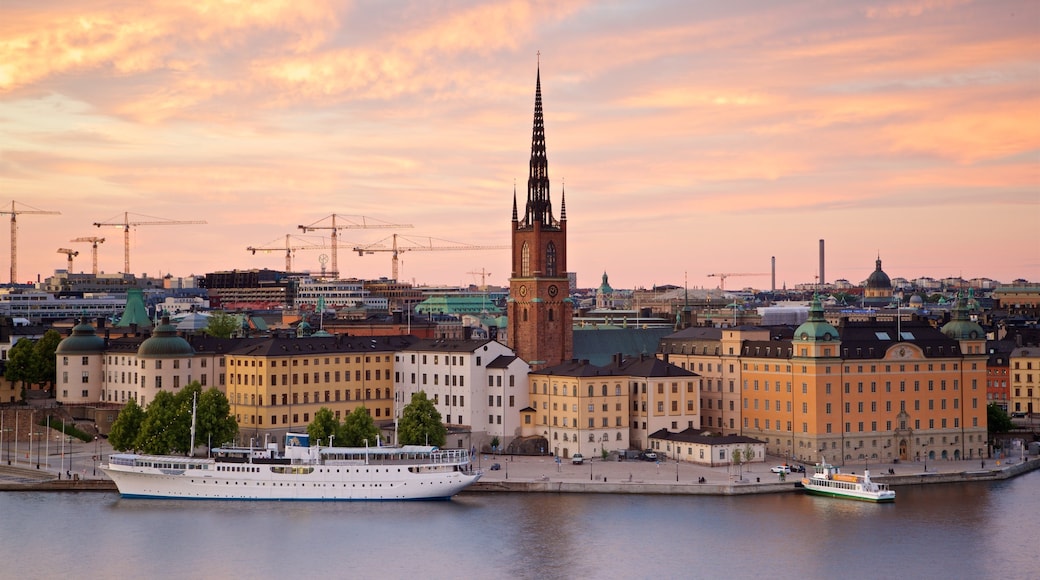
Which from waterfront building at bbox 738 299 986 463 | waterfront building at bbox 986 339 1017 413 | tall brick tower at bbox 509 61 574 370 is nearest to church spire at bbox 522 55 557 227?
tall brick tower at bbox 509 61 574 370

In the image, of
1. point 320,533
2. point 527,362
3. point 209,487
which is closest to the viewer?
point 320,533

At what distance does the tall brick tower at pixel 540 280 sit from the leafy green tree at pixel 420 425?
53.1 feet

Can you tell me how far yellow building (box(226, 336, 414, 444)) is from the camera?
3967 inches

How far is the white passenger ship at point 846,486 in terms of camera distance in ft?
286

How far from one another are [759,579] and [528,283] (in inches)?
1867

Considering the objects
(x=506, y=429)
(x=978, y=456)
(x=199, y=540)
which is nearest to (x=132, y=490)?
(x=199, y=540)

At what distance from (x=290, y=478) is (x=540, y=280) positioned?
29.8 meters

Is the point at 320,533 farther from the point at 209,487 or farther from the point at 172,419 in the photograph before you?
the point at 172,419

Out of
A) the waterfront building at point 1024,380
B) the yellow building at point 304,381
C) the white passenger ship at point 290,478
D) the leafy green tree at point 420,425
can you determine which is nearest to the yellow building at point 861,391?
the leafy green tree at point 420,425

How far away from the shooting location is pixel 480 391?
336 ft

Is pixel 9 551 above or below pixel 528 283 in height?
below

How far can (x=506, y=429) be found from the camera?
336 ft

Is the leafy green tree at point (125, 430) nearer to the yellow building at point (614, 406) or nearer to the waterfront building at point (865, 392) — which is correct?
the yellow building at point (614, 406)

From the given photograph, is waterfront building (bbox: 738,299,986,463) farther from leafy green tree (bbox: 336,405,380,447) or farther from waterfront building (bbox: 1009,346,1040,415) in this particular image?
waterfront building (bbox: 1009,346,1040,415)
